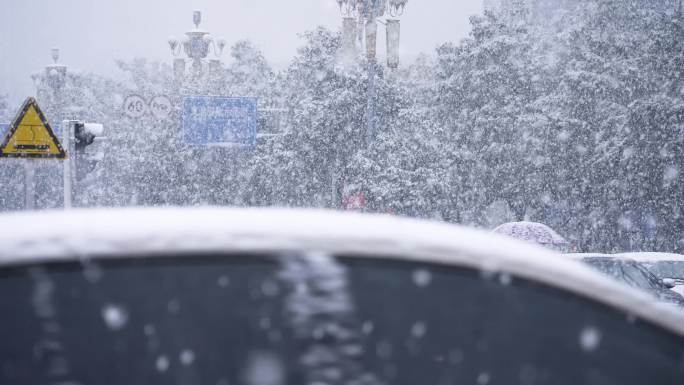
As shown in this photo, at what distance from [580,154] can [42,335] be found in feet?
91.8

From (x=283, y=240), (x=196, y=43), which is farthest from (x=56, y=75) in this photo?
(x=283, y=240)

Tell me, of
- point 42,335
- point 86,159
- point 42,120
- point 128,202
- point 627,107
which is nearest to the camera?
point 42,335

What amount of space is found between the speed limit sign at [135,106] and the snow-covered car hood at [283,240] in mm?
22819

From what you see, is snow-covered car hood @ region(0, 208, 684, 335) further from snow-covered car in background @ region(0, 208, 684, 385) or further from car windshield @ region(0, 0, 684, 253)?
car windshield @ region(0, 0, 684, 253)

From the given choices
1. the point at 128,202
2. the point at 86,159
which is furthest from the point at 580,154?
the point at 128,202

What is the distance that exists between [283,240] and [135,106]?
76.8 ft

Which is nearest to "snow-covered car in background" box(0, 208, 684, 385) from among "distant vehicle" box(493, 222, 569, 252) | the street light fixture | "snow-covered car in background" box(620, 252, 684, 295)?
"snow-covered car in background" box(620, 252, 684, 295)

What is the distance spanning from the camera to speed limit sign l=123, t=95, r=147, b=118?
23328mm

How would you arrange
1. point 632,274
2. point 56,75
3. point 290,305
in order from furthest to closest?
1. point 56,75
2. point 632,274
3. point 290,305

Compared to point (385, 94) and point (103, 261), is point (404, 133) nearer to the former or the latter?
point (385, 94)

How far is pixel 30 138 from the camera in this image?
29.7 feet

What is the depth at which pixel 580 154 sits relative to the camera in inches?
1080

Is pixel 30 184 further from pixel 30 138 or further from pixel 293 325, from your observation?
pixel 293 325

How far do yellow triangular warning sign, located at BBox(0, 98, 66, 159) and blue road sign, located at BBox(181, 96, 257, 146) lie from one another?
14230 mm
